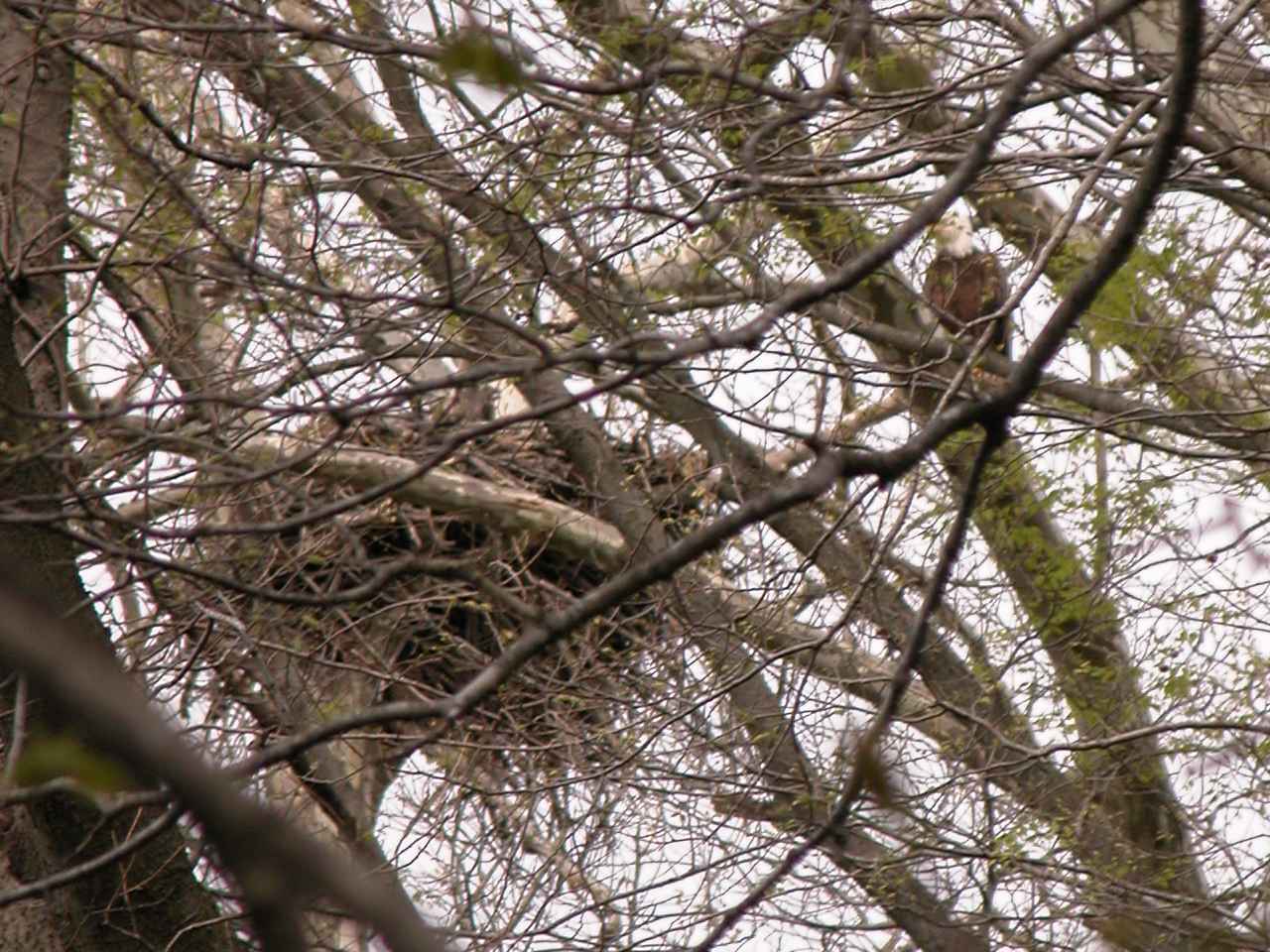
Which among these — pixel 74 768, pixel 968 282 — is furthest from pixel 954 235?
pixel 74 768

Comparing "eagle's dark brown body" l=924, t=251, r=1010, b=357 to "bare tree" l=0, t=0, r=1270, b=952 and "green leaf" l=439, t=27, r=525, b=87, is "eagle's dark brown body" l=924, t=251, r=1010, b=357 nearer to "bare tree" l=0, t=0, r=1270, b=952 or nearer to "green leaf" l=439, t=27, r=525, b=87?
"bare tree" l=0, t=0, r=1270, b=952

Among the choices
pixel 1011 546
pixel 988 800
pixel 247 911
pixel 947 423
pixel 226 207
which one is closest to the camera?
pixel 247 911

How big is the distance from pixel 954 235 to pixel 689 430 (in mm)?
1468

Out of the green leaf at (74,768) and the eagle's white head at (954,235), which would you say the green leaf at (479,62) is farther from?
the eagle's white head at (954,235)

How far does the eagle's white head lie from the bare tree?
193mm

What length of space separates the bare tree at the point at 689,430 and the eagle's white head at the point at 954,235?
19cm

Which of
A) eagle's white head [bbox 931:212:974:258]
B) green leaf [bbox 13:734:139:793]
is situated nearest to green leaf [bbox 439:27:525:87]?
green leaf [bbox 13:734:139:793]

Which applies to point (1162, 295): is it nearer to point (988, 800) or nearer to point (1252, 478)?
point (1252, 478)

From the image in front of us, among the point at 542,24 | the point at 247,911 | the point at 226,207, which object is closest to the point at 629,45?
the point at 542,24

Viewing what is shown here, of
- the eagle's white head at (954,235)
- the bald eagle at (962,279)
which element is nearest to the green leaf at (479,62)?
the bald eagle at (962,279)

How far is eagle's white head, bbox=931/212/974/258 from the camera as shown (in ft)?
21.7

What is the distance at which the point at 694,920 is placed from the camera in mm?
5809

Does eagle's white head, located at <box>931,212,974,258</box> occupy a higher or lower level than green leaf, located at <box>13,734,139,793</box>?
higher

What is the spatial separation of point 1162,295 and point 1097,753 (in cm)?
182
